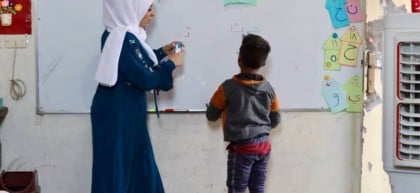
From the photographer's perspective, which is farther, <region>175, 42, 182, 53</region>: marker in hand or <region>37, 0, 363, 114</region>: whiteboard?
<region>37, 0, 363, 114</region>: whiteboard

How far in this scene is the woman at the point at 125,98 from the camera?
246 cm

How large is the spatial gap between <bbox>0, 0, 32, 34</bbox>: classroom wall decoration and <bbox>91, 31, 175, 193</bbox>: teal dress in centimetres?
50

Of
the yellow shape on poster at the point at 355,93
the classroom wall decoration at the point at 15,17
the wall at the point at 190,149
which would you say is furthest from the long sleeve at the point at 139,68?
the yellow shape on poster at the point at 355,93

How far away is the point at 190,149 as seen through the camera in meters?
2.88

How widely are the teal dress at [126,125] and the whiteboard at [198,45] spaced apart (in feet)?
0.81

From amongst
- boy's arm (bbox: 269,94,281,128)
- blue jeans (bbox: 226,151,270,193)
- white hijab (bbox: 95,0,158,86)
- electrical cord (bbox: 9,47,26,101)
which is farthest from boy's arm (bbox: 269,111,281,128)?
electrical cord (bbox: 9,47,26,101)

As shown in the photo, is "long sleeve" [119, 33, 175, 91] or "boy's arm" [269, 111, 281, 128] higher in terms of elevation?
"long sleeve" [119, 33, 175, 91]

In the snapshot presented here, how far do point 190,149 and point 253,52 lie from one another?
2.62 ft

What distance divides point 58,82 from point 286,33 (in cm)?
122

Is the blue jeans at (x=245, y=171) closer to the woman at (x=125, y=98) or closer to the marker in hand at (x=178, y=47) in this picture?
the woman at (x=125, y=98)

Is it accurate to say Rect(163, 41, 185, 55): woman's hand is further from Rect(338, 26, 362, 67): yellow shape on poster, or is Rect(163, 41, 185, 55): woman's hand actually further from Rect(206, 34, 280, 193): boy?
Rect(338, 26, 362, 67): yellow shape on poster

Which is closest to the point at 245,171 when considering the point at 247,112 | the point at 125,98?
the point at 247,112

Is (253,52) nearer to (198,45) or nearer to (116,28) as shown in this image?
(198,45)

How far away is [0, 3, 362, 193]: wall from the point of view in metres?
2.85
